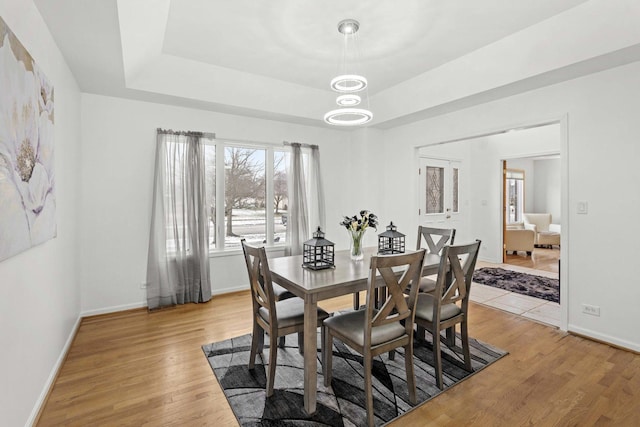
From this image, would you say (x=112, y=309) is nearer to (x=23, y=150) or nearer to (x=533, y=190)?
(x=23, y=150)

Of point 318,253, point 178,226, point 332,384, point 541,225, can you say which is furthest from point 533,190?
point 178,226

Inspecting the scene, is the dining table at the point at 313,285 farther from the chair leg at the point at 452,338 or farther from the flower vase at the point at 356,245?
the chair leg at the point at 452,338

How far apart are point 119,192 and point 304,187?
7.96ft

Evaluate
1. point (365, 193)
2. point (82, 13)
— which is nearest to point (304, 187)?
point (365, 193)

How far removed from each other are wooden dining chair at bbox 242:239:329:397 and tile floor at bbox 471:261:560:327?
265 centimetres

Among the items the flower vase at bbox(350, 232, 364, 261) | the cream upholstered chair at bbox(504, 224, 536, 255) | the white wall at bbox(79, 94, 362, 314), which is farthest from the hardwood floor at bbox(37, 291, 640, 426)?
the cream upholstered chair at bbox(504, 224, 536, 255)

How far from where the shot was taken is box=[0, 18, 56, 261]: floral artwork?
149 cm

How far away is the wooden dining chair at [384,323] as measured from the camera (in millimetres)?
1891

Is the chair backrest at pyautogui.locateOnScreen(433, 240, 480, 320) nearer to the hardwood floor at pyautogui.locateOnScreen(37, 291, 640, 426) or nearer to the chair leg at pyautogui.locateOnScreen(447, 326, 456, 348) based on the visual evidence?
the chair leg at pyautogui.locateOnScreen(447, 326, 456, 348)

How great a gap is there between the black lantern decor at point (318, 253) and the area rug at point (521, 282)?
3.34 meters

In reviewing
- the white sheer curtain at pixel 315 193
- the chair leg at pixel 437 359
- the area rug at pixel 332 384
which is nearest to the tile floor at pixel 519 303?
the area rug at pixel 332 384

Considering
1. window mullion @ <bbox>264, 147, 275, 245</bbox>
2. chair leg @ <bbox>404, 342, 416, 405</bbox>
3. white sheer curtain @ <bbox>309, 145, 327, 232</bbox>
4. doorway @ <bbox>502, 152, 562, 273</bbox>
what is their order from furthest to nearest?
1. doorway @ <bbox>502, 152, 562, 273</bbox>
2. white sheer curtain @ <bbox>309, 145, 327, 232</bbox>
3. window mullion @ <bbox>264, 147, 275, 245</bbox>
4. chair leg @ <bbox>404, 342, 416, 405</bbox>

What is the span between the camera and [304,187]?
193 inches

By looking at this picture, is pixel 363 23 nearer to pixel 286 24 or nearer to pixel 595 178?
pixel 286 24
